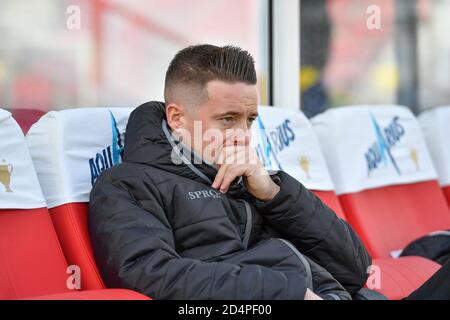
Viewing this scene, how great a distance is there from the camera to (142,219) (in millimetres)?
2180

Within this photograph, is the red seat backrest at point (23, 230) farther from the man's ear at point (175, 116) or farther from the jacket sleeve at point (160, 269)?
the man's ear at point (175, 116)

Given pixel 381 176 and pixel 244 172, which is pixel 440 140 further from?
pixel 244 172

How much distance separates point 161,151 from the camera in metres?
2.41

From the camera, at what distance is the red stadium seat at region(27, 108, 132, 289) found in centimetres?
245

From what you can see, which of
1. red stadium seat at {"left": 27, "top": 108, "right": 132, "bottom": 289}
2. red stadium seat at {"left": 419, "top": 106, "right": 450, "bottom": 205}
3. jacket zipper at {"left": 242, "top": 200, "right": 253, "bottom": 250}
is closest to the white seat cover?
red stadium seat at {"left": 27, "top": 108, "right": 132, "bottom": 289}

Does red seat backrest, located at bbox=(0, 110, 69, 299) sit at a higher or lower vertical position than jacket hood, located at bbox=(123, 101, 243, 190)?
lower

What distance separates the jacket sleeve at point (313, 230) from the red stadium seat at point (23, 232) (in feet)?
2.06

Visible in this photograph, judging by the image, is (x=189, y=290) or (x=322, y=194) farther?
(x=322, y=194)

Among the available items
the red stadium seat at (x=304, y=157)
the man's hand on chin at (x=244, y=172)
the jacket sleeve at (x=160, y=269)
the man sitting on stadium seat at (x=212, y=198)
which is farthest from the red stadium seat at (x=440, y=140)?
the jacket sleeve at (x=160, y=269)

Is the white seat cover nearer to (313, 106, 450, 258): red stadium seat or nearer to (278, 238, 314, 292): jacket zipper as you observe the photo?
(278, 238, 314, 292): jacket zipper

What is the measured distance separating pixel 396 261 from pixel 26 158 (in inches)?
58.7

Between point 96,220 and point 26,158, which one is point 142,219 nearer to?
point 96,220

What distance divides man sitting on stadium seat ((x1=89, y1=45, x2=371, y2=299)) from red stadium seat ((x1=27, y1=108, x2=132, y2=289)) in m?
0.16
